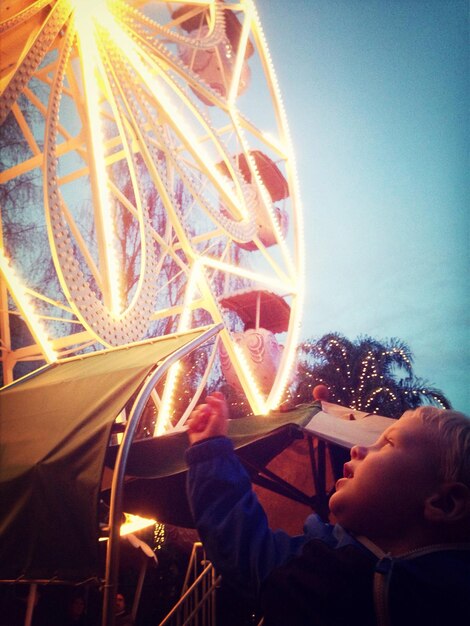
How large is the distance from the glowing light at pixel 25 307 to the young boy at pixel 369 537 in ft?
12.8

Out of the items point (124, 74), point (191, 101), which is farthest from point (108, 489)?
point (191, 101)

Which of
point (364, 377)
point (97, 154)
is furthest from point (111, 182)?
point (364, 377)

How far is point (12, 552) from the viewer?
240cm

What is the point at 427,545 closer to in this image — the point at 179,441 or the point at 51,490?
the point at 51,490

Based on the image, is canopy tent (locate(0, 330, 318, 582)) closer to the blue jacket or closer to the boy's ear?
the blue jacket

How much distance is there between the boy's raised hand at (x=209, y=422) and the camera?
152 cm

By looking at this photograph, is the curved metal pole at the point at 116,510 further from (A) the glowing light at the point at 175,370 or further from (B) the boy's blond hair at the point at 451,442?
(A) the glowing light at the point at 175,370

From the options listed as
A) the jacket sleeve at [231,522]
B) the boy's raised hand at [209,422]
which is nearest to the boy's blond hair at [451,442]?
the jacket sleeve at [231,522]

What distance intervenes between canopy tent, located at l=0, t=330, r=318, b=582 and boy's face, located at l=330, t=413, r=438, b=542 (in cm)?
171

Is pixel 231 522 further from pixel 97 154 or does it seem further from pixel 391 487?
pixel 97 154

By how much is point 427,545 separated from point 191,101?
20.6 feet

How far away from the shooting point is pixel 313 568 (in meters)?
1.19

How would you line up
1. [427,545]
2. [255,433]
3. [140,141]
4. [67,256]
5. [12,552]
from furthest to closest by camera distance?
[140,141]
[255,433]
[67,256]
[12,552]
[427,545]

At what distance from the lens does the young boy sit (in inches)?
42.7
